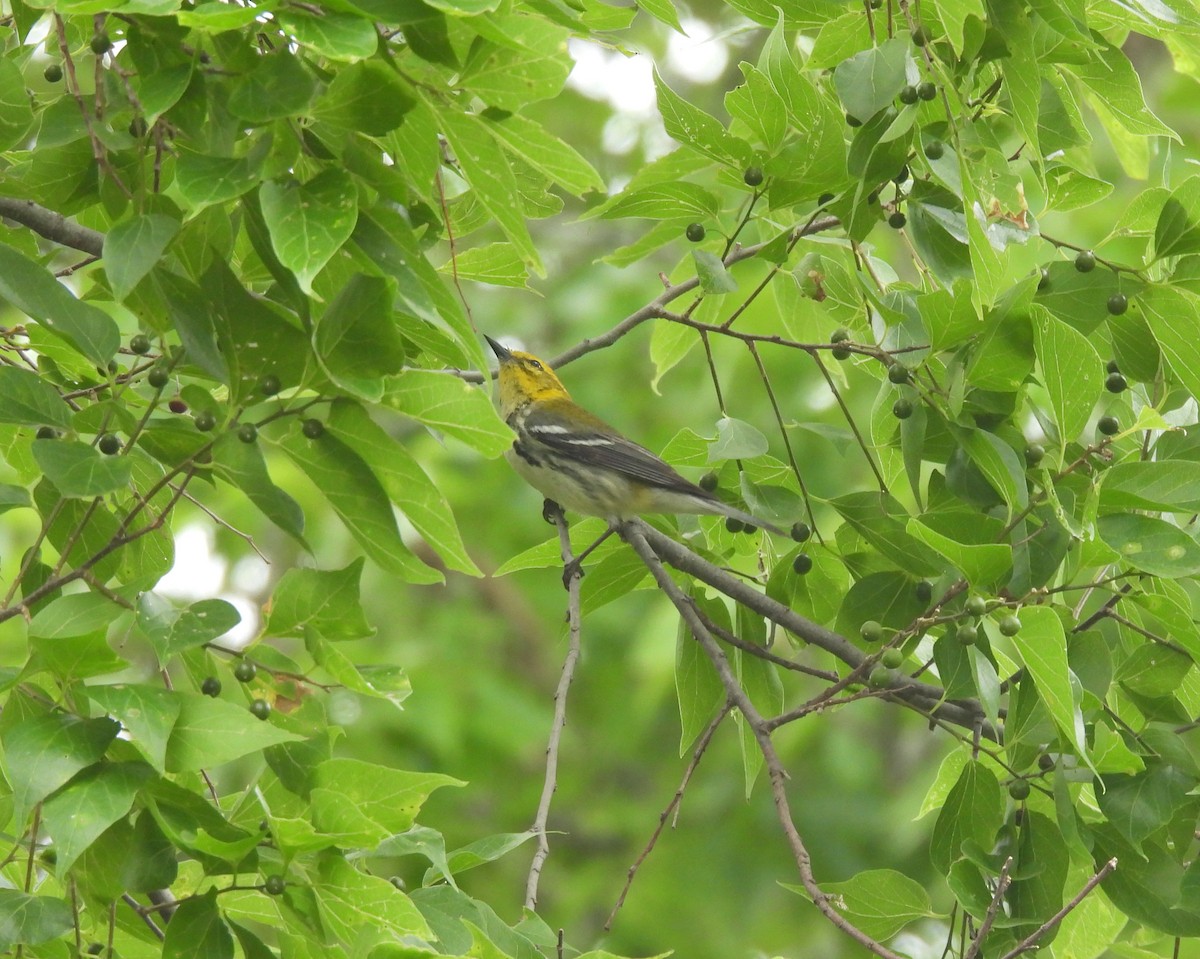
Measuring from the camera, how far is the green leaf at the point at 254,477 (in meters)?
2.19

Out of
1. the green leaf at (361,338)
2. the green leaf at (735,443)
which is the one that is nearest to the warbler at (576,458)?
the green leaf at (735,443)

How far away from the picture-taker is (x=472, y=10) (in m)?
1.96

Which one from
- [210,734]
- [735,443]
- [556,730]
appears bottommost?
[556,730]

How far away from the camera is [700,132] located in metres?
3.03

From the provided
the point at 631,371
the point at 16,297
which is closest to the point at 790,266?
the point at 16,297

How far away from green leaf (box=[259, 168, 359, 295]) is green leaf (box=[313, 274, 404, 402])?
0.24 feet

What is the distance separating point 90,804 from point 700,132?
75.6 inches

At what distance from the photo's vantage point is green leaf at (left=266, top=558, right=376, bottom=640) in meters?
2.32

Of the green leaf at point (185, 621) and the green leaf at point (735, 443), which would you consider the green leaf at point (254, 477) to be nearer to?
the green leaf at point (185, 621)

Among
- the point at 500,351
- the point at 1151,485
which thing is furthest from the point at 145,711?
the point at 500,351

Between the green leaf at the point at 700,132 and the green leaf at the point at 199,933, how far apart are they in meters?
1.89

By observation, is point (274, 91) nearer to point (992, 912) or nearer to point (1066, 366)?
point (1066, 366)

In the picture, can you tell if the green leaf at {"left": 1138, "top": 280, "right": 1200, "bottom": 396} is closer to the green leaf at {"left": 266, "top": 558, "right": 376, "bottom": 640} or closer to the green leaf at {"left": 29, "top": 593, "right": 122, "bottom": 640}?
the green leaf at {"left": 266, "top": 558, "right": 376, "bottom": 640}

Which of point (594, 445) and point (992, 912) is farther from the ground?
point (992, 912)
